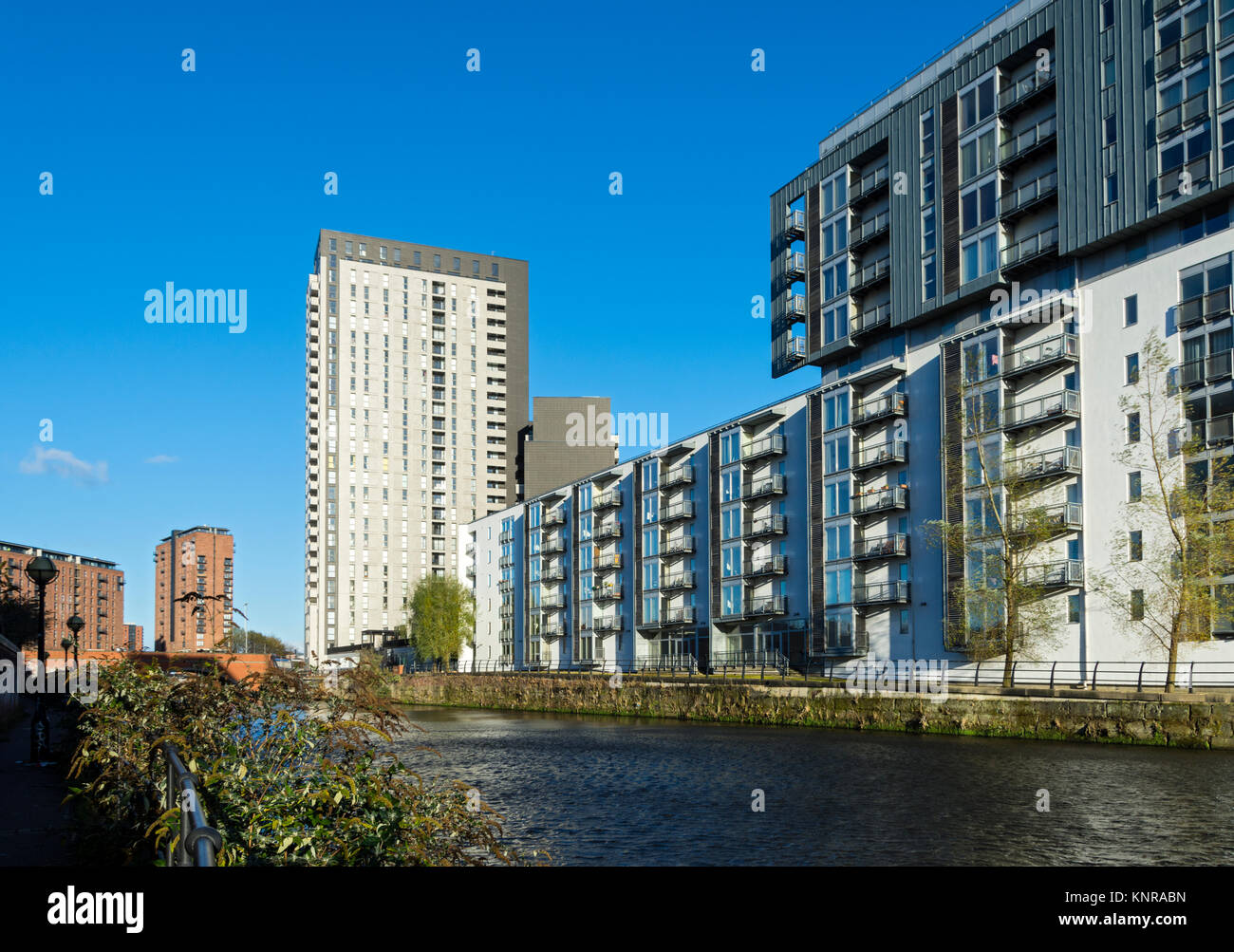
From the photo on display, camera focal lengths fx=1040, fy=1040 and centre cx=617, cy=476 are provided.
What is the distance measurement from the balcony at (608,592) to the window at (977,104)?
156 feet

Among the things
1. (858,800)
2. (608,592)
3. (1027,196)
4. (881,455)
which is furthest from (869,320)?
(858,800)

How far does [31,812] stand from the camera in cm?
1388

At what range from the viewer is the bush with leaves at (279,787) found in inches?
265

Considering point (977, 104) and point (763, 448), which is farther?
point (763, 448)

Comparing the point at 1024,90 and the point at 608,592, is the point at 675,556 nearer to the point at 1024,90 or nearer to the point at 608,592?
the point at 608,592

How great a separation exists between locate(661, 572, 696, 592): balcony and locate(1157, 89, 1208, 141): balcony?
44.1m

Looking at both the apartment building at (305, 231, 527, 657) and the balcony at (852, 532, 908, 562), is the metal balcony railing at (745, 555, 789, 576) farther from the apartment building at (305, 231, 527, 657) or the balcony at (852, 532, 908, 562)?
the apartment building at (305, 231, 527, 657)

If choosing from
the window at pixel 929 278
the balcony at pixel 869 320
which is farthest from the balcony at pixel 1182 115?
the balcony at pixel 869 320

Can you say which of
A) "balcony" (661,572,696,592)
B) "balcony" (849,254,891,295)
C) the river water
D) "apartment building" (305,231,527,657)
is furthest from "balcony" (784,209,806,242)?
"apartment building" (305,231,527,657)

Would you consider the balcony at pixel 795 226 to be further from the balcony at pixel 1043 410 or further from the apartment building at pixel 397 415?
Result: the apartment building at pixel 397 415

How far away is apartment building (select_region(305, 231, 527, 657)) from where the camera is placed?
156 m

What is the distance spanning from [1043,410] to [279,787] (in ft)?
154

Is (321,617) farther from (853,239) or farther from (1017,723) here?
(1017,723)

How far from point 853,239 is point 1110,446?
77.3 feet
